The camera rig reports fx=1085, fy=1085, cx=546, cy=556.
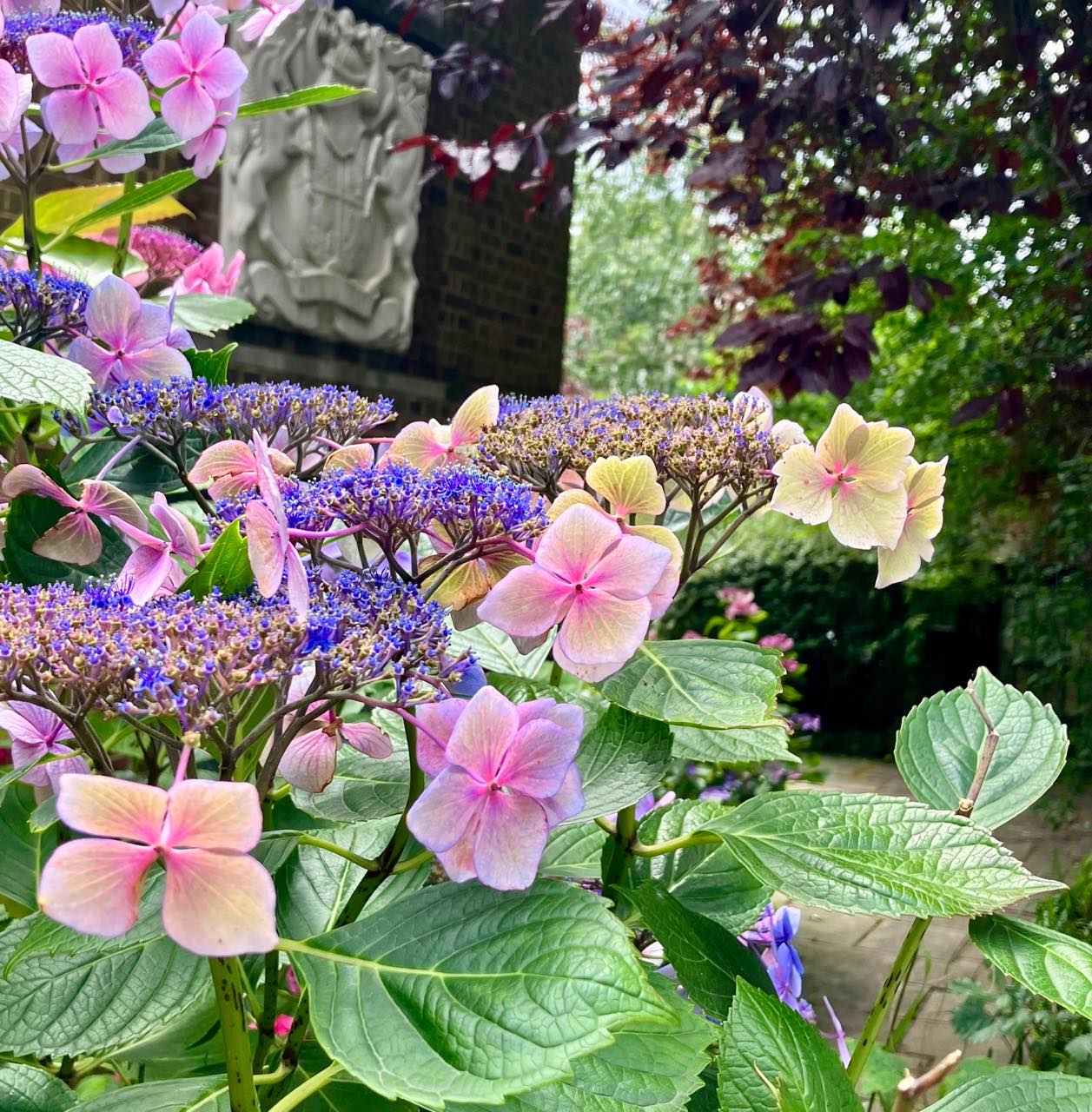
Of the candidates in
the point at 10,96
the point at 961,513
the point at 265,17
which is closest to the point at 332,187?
the point at 961,513

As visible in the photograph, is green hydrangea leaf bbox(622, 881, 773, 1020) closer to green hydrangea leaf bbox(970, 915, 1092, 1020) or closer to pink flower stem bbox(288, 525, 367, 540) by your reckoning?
green hydrangea leaf bbox(970, 915, 1092, 1020)

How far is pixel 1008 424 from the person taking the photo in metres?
3.67

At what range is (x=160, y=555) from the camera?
649 millimetres

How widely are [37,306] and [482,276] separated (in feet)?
17.4

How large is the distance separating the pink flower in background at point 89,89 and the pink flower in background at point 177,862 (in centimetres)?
70

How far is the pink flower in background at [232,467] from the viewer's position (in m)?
0.65

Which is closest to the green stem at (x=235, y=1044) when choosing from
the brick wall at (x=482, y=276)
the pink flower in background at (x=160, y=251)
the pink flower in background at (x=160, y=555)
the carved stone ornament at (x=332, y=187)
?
the pink flower in background at (x=160, y=555)

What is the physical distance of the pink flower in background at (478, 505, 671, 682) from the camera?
1.83 feet

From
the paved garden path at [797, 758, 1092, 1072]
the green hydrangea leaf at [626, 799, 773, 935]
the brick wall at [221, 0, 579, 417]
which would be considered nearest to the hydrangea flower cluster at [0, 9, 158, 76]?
the green hydrangea leaf at [626, 799, 773, 935]

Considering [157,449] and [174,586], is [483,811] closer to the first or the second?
[174,586]

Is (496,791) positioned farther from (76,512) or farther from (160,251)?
(160,251)

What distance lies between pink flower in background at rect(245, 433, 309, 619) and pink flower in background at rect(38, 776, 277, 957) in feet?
0.41

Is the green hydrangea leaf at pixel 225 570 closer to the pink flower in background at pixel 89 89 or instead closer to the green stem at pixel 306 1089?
the green stem at pixel 306 1089

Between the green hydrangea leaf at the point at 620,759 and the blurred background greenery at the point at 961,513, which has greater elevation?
the green hydrangea leaf at the point at 620,759
